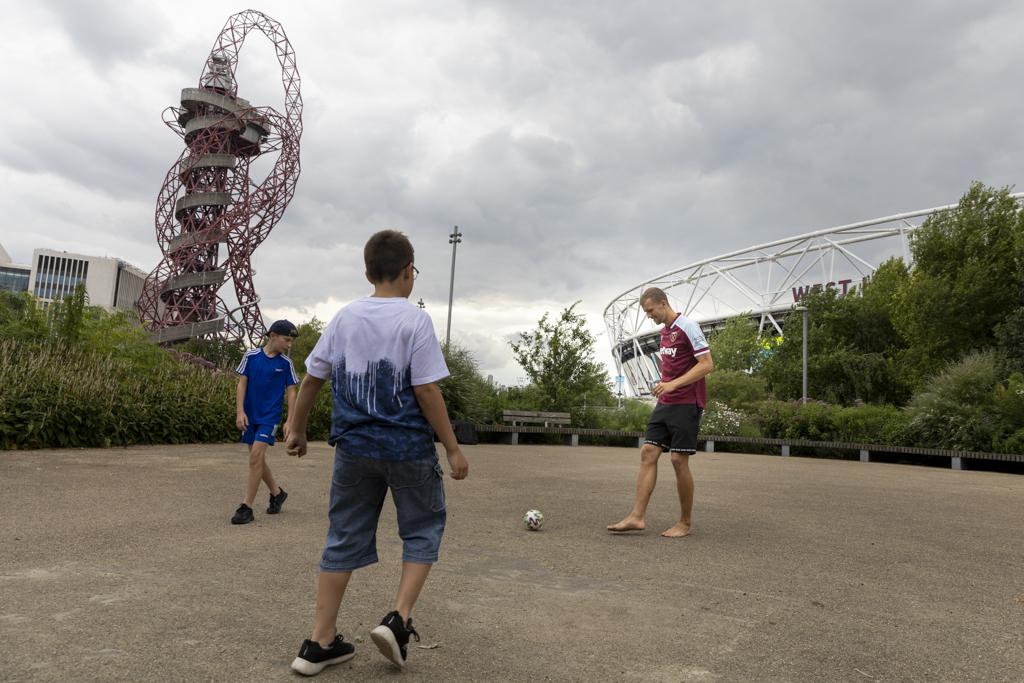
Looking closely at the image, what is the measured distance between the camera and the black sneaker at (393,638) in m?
2.61

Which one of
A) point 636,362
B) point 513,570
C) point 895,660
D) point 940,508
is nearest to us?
point 895,660

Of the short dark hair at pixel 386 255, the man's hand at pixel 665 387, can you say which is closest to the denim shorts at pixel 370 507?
the short dark hair at pixel 386 255

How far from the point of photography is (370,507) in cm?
283

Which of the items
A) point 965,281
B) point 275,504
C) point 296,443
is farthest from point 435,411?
point 965,281

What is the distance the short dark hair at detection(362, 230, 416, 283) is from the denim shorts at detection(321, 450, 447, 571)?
0.70 meters

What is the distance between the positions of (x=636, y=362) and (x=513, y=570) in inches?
3165

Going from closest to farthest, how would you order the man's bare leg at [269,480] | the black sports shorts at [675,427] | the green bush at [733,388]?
the black sports shorts at [675,427] < the man's bare leg at [269,480] < the green bush at [733,388]

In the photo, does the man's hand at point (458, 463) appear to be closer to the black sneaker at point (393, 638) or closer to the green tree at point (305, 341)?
the black sneaker at point (393, 638)

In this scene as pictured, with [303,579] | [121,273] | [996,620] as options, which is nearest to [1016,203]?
[996,620]

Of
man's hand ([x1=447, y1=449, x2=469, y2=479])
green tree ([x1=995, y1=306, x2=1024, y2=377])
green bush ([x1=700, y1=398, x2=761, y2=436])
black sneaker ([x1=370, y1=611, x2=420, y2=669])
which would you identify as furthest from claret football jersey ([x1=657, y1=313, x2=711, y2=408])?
green tree ([x1=995, y1=306, x2=1024, y2=377])

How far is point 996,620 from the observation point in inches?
145

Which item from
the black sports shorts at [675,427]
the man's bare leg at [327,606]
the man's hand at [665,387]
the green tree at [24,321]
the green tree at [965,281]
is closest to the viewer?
the man's bare leg at [327,606]

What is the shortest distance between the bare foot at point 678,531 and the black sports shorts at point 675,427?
1.89 ft

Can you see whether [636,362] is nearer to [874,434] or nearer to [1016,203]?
[1016,203]
